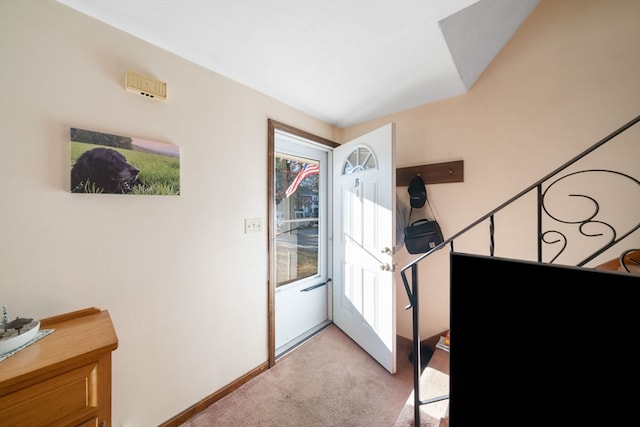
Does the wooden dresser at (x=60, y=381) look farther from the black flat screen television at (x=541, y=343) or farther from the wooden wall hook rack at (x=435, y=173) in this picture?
the wooden wall hook rack at (x=435, y=173)

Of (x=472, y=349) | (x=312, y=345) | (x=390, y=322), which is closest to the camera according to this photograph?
(x=472, y=349)

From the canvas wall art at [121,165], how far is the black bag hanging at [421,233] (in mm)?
1723

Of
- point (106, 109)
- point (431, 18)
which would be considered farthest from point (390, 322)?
point (106, 109)

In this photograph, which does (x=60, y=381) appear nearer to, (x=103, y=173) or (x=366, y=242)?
(x=103, y=173)

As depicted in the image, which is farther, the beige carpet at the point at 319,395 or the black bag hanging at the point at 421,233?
the black bag hanging at the point at 421,233

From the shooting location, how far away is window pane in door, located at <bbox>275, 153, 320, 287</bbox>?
2229mm

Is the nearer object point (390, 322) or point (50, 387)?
point (50, 387)

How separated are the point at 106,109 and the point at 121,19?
0.45 metres

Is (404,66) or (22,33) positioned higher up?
(404,66)

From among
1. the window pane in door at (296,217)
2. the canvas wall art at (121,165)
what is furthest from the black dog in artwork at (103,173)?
the window pane in door at (296,217)

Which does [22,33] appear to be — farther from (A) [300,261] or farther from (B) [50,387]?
(A) [300,261]

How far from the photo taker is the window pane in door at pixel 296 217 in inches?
87.7

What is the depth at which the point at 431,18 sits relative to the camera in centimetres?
116

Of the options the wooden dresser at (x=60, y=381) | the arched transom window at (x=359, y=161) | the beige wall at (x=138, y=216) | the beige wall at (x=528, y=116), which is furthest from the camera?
the arched transom window at (x=359, y=161)
